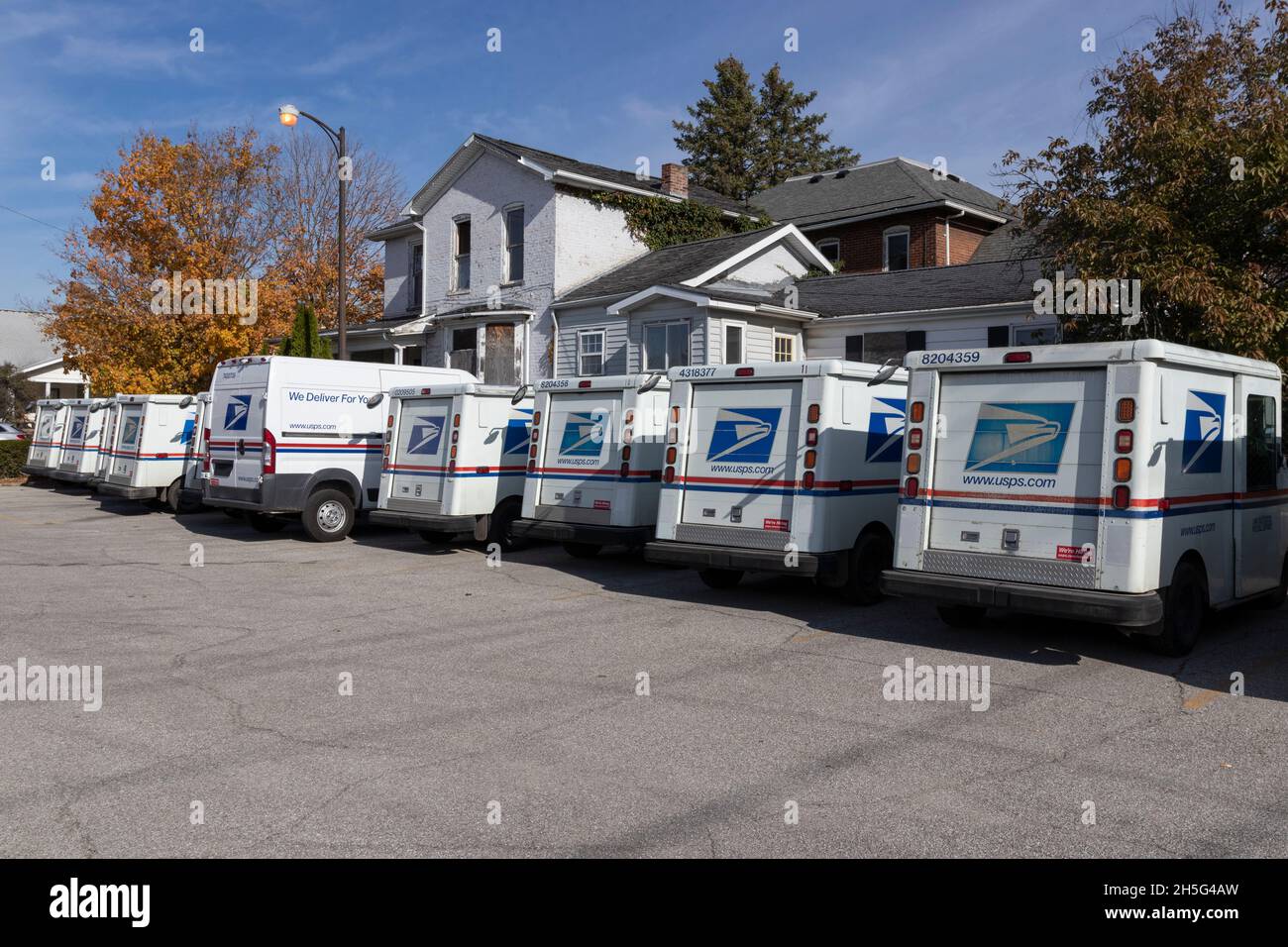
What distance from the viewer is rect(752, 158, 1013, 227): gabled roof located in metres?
31.6

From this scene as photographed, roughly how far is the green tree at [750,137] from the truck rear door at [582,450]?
1847 inches

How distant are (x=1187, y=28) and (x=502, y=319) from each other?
16544mm

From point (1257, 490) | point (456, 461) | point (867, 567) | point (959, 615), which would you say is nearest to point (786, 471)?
point (867, 567)

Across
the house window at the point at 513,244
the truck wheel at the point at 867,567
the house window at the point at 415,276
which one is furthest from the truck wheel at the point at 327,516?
the house window at the point at 415,276

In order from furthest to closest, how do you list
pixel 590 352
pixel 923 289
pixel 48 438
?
1. pixel 48 438
2. pixel 590 352
3. pixel 923 289

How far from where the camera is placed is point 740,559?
10.5 metres

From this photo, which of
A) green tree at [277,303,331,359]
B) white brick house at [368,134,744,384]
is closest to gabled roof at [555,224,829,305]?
white brick house at [368,134,744,384]

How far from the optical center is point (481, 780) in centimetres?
544

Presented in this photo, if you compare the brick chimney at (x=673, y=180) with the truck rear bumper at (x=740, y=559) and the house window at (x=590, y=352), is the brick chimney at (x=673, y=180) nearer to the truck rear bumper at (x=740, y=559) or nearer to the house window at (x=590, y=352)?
the house window at (x=590, y=352)

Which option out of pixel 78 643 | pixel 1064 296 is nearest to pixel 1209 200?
pixel 1064 296

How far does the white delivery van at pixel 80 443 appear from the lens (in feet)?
79.0

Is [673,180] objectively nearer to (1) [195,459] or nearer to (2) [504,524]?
(1) [195,459]

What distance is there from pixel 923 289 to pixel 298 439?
14380mm
